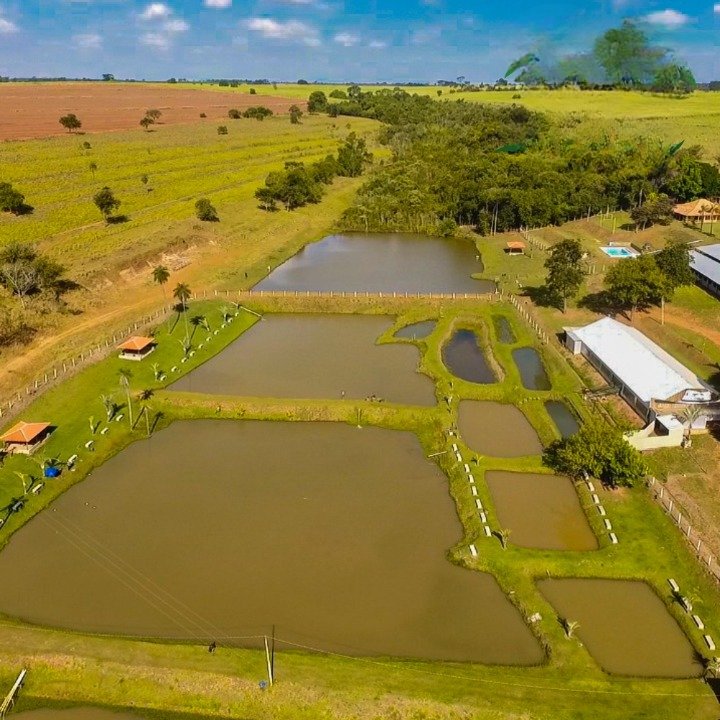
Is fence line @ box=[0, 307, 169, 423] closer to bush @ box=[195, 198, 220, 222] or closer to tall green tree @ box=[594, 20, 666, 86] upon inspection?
bush @ box=[195, 198, 220, 222]

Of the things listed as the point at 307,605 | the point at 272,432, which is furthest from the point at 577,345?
the point at 307,605

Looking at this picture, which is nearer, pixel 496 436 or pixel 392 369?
pixel 496 436

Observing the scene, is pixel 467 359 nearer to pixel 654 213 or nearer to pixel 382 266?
pixel 382 266

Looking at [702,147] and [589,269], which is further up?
[702,147]

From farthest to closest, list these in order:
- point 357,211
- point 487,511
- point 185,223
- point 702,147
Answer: point 702,147 < point 357,211 < point 185,223 < point 487,511

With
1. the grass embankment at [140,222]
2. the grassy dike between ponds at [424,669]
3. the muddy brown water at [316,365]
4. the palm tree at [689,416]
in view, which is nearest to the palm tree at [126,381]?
the muddy brown water at [316,365]

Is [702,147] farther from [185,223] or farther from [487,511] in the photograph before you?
[487,511]
